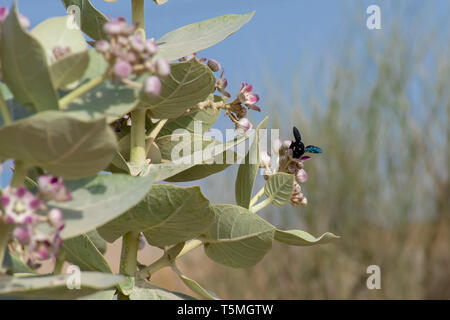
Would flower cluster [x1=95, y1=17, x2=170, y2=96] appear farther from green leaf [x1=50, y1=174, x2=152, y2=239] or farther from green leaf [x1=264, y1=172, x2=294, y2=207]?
green leaf [x1=264, y1=172, x2=294, y2=207]

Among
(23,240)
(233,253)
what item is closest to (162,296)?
(233,253)

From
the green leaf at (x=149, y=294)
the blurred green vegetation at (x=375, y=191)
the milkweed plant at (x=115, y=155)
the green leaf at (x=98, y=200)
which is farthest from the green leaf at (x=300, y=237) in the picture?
the blurred green vegetation at (x=375, y=191)

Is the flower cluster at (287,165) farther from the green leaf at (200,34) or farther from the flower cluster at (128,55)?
the flower cluster at (128,55)

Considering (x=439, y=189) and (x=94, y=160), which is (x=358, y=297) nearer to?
(x=439, y=189)

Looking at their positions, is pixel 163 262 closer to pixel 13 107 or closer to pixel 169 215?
pixel 169 215

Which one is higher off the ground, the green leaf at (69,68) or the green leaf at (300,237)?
the green leaf at (69,68)
